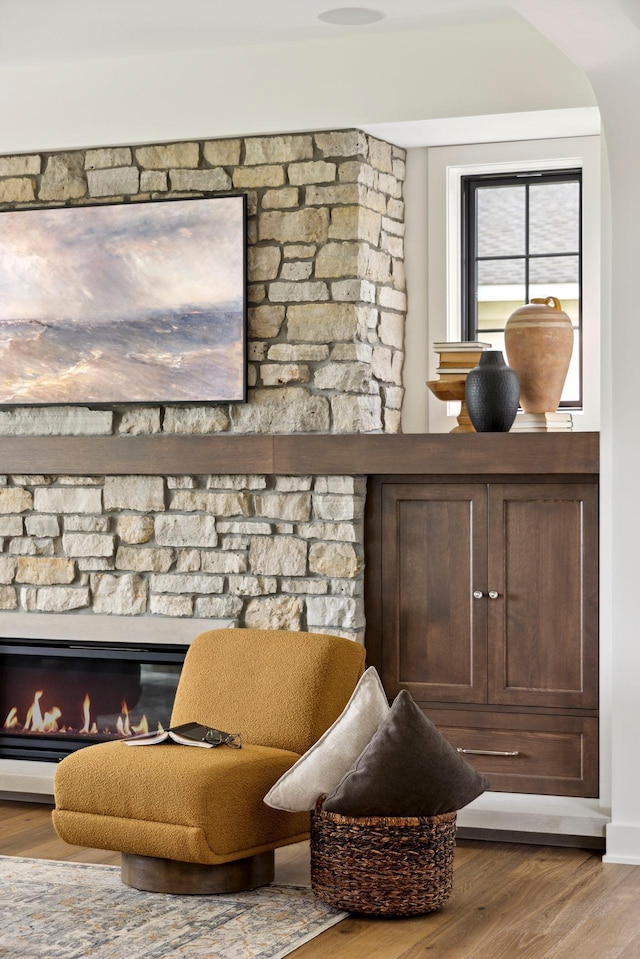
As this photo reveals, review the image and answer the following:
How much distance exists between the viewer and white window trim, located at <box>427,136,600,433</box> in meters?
5.02

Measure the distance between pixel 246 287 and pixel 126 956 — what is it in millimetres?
2633

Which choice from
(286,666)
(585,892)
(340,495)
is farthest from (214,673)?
(585,892)

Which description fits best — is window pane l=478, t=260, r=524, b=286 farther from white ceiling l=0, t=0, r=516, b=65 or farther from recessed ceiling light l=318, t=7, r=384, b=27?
recessed ceiling light l=318, t=7, r=384, b=27

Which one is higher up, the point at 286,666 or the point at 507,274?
the point at 507,274

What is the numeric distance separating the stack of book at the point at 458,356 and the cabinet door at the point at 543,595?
493 millimetres

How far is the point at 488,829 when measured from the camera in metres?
4.61

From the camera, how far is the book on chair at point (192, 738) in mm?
3930

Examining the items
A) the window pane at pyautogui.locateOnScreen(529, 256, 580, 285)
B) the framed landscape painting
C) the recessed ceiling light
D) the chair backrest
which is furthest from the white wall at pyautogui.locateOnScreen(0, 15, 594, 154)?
the chair backrest

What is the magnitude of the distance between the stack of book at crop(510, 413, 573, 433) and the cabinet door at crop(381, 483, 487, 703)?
0.96ft

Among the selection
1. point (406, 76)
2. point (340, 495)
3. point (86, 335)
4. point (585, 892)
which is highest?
point (406, 76)

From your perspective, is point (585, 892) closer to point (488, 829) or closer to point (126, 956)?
point (488, 829)

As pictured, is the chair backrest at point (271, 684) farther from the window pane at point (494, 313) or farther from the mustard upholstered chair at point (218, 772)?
the window pane at point (494, 313)

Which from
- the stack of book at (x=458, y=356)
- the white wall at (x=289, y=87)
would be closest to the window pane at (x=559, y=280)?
the stack of book at (x=458, y=356)

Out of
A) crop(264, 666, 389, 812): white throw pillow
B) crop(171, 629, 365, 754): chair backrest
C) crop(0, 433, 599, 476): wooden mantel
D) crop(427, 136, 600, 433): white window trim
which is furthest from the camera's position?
crop(427, 136, 600, 433): white window trim
